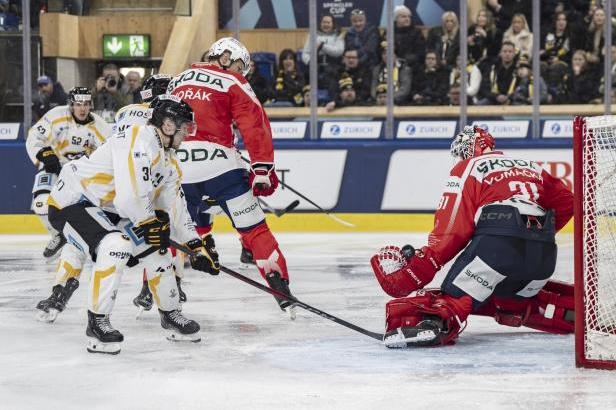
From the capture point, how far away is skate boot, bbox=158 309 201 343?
16.7ft

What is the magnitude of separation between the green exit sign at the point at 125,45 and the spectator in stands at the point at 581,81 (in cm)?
359

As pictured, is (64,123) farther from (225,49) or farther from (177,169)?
(177,169)

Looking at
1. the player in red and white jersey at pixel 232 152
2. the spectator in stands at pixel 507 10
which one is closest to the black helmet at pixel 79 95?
the player in red and white jersey at pixel 232 152

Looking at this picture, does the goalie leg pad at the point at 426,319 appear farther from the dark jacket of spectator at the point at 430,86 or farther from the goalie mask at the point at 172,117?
the dark jacket of spectator at the point at 430,86

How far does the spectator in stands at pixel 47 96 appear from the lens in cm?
1059

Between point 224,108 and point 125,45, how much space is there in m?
4.98

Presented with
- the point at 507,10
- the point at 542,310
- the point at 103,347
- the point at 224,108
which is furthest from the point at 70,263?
the point at 507,10

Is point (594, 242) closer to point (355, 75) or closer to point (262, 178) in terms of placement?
point (262, 178)

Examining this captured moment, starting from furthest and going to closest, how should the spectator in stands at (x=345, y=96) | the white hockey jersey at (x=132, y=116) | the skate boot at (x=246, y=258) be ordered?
the spectator in stands at (x=345, y=96) → the skate boot at (x=246, y=258) → the white hockey jersey at (x=132, y=116)

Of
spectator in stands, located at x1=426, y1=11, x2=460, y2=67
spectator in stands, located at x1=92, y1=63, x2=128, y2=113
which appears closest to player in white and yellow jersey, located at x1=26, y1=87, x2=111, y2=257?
spectator in stands, located at x1=92, y1=63, x2=128, y2=113

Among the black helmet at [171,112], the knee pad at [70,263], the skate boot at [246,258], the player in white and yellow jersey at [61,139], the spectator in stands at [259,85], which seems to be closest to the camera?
the black helmet at [171,112]

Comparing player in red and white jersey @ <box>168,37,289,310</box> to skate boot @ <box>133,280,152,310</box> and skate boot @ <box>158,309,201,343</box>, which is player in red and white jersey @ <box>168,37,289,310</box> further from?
skate boot @ <box>158,309,201,343</box>

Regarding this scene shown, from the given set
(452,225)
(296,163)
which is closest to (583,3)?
(296,163)

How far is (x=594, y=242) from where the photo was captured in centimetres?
443
